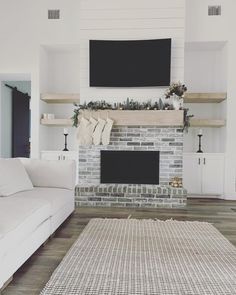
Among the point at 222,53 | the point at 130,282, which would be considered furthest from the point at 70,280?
the point at 222,53

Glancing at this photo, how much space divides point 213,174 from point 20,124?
16.3 feet

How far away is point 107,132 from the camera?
5070mm

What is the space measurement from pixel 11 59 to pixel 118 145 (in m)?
2.61

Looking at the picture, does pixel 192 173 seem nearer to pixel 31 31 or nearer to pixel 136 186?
pixel 136 186

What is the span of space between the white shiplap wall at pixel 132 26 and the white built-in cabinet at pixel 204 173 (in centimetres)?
137

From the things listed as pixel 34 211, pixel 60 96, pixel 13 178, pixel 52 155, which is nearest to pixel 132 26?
pixel 60 96

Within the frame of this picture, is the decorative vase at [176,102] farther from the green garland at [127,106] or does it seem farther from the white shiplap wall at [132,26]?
the white shiplap wall at [132,26]

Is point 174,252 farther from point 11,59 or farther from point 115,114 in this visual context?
point 11,59

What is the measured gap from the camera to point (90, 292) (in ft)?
6.58

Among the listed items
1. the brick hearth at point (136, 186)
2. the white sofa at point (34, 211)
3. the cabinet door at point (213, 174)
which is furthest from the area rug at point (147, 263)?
the cabinet door at point (213, 174)

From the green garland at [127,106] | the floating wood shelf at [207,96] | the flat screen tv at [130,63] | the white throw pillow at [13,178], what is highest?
the flat screen tv at [130,63]

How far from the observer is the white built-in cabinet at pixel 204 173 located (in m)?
5.48

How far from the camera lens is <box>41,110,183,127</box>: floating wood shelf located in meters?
4.98

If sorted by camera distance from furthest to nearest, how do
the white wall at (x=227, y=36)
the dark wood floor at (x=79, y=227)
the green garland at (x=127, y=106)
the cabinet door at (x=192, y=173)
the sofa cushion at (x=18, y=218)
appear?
the cabinet door at (x=192, y=173)
the white wall at (x=227, y=36)
the green garland at (x=127, y=106)
the dark wood floor at (x=79, y=227)
the sofa cushion at (x=18, y=218)
